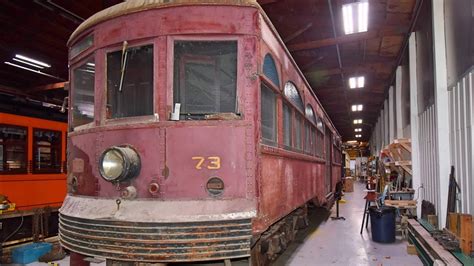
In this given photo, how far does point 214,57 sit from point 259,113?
2.02 ft

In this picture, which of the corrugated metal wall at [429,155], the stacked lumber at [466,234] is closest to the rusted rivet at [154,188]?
the stacked lumber at [466,234]

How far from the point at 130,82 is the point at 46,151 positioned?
580cm

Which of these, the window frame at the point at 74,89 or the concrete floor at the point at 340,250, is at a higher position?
the window frame at the point at 74,89

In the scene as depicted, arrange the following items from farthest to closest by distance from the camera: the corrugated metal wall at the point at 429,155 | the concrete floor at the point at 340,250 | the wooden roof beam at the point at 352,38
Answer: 1. the wooden roof beam at the point at 352,38
2. the corrugated metal wall at the point at 429,155
3. the concrete floor at the point at 340,250

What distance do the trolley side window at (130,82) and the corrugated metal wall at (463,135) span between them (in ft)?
12.0

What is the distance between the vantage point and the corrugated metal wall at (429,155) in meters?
6.45

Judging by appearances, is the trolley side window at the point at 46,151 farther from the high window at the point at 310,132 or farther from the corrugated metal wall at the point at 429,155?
the corrugated metal wall at the point at 429,155

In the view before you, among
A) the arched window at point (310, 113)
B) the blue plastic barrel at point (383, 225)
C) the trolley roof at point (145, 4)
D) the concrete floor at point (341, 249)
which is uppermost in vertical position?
the trolley roof at point (145, 4)

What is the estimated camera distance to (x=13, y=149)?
24.0 ft

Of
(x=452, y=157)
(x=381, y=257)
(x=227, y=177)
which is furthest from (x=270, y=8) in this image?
(x=227, y=177)

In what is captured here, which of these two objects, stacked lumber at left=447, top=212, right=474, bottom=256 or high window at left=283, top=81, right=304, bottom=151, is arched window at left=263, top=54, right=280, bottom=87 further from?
stacked lumber at left=447, top=212, right=474, bottom=256

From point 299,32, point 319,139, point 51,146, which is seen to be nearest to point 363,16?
point 299,32

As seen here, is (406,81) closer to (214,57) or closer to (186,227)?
(214,57)

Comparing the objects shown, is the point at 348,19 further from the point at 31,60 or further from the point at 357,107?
the point at 357,107
